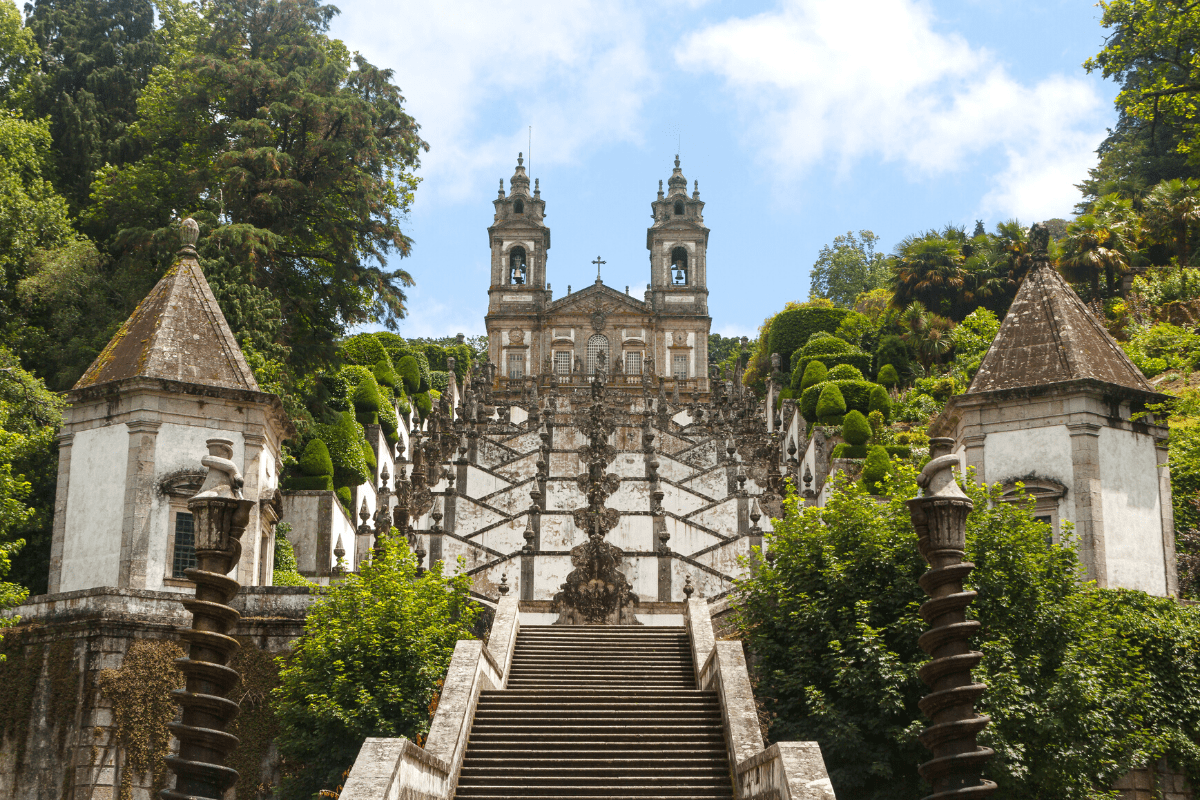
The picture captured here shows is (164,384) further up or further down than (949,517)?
further up

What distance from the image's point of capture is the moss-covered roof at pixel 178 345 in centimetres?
2112

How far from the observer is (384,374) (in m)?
44.7

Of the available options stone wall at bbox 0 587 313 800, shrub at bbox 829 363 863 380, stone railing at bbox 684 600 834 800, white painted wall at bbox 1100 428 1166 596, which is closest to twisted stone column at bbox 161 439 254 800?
stone railing at bbox 684 600 834 800

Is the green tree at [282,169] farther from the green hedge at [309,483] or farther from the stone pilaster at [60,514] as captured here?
the stone pilaster at [60,514]

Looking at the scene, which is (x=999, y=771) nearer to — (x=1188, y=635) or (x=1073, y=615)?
(x=1073, y=615)

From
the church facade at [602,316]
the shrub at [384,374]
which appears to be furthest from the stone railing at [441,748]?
the church facade at [602,316]

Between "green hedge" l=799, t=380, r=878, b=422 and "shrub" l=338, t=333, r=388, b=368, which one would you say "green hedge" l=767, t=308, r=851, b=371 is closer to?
"green hedge" l=799, t=380, r=878, b=422

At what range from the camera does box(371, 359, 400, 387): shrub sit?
4447 centimetres

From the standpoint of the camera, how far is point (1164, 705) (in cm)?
1758

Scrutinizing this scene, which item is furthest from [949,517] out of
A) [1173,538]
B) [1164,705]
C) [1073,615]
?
[1173,538]

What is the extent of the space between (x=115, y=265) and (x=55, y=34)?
34.4 feet

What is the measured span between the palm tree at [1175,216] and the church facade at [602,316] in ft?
104

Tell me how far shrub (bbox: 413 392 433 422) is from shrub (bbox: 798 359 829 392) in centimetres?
1615

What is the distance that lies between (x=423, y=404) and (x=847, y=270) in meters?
36.0
